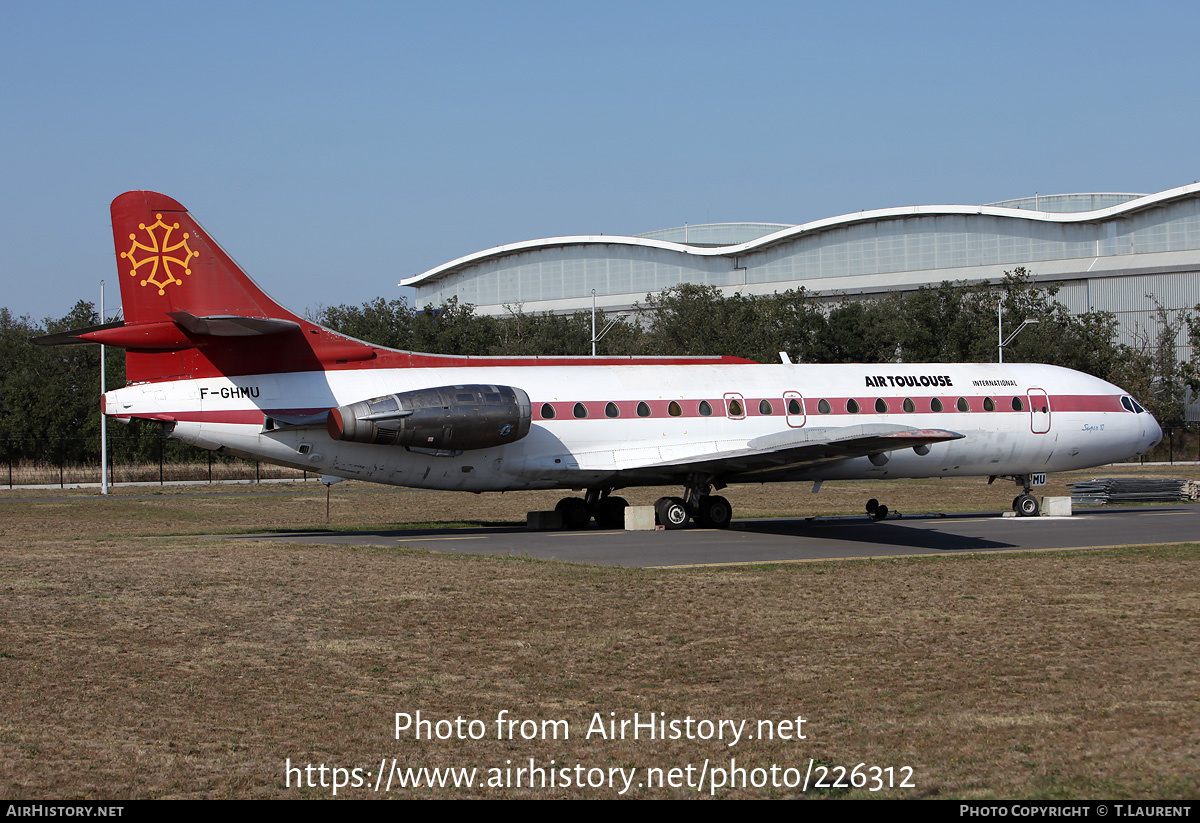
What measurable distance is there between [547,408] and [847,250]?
6984 cm

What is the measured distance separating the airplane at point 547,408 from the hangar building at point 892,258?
169 feet

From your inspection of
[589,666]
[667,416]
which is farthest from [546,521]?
[589,666]

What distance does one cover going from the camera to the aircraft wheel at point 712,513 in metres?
25.7

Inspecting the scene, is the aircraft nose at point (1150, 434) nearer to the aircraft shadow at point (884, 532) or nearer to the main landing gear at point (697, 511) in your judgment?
the aircraft shadow at point (884, 532)

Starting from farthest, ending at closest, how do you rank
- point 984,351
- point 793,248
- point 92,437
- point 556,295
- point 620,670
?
point 556,295
point 793,248
point 984,351
point 92,437
point 620,670

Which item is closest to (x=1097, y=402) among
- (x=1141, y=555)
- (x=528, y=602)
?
(x=1141, y=555)

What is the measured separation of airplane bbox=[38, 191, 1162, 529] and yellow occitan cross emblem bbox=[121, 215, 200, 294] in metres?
0.04

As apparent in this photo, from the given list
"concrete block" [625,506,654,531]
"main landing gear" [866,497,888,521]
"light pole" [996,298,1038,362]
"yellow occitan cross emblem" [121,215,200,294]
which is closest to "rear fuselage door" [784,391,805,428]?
"main landing gear" [866,497,888,521]

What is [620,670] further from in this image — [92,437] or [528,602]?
[92,437]

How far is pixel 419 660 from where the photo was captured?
36.4 feet

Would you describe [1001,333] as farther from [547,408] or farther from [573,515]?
[547,408]

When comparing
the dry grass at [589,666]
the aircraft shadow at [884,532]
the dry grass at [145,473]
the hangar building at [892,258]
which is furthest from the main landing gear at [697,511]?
the hangar building at [892,258]
